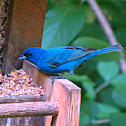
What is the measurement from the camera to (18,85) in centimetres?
252

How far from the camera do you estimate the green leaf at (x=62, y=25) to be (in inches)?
119

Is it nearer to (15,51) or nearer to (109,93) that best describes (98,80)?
(109,93)

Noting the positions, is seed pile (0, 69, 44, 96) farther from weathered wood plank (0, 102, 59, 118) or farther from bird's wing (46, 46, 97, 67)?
weathered wood plank (0, 102, 59, 118)

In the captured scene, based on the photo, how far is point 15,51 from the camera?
114 inches

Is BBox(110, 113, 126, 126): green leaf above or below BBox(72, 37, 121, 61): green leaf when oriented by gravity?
below

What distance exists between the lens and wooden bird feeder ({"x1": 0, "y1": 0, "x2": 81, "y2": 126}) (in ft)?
5.79

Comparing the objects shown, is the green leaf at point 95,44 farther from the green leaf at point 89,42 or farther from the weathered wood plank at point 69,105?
the weathered wood plank at point 69,105

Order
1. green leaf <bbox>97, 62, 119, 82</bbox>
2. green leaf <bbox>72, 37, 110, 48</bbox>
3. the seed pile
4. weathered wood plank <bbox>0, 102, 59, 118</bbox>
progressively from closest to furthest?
1. weathered wood plank <bbox>0, 102, 59, 118</bbox>
2. the seed pile
3. green leaf <bbox>72, 37, 110, 48</bbox>
4. green leaf <bbox>97, 62, 119, 82</bbox>

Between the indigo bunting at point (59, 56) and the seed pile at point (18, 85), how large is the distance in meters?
0.18

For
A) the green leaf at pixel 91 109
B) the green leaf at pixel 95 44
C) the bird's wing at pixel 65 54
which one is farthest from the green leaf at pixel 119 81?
the bird's wing at pixel 65 54

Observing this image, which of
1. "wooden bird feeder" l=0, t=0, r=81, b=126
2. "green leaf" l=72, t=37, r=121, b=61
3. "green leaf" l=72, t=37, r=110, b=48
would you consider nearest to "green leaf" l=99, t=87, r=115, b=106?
"green leaf" l=72, t=37, r=121, b=61

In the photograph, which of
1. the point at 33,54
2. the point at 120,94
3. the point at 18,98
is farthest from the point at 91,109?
the point at 18,98

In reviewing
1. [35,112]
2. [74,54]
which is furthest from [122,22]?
[35,112]

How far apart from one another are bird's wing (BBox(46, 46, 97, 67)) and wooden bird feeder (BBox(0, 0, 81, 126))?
0.66ft
